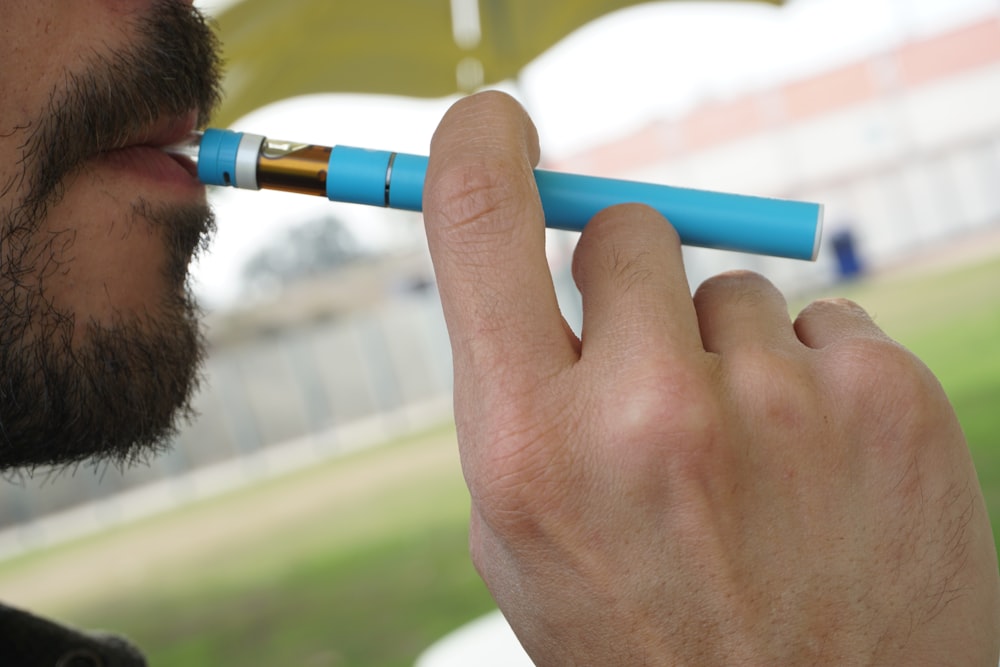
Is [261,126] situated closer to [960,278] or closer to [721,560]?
[721,560]

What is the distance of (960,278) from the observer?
966cm

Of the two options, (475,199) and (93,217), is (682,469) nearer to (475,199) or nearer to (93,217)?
(475,199)

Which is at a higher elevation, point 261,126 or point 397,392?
point 261,126

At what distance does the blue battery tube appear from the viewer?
67 centimetres

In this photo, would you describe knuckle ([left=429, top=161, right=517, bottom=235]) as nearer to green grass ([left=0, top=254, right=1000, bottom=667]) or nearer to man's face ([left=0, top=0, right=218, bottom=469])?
man's face ([left=0, top=0, right=218, bottom=469])

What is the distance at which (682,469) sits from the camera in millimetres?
532

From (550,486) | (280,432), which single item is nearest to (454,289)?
(550,486)

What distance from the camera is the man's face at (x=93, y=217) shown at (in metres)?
0.65

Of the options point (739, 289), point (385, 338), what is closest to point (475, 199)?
point (739, 289)

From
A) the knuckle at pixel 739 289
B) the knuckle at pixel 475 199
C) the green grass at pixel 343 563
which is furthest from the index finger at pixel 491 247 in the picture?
the green grass at pixel 343 563

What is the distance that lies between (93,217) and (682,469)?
0.47 meters

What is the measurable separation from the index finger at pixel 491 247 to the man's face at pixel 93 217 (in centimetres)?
26

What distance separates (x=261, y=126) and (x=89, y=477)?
6712 mm

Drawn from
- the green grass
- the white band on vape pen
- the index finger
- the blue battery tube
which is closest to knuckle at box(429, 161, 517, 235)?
the index finger
